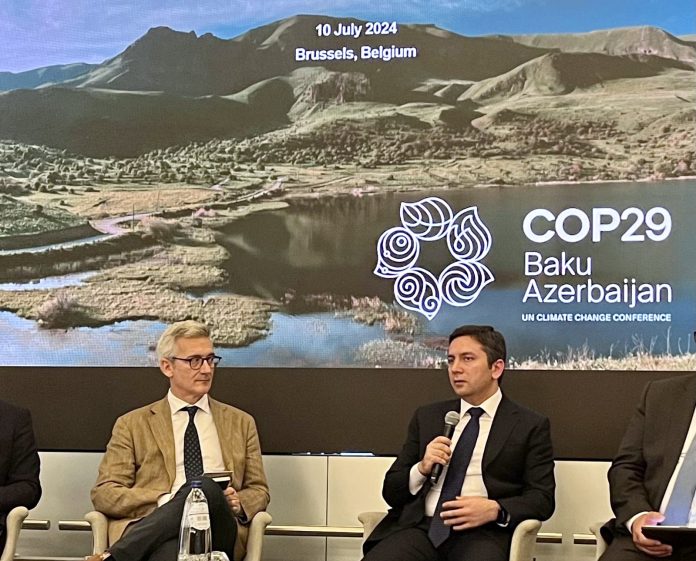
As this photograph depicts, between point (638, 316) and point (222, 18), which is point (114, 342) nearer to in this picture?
point (222, 18)

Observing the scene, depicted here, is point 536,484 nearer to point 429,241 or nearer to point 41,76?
point 429,241

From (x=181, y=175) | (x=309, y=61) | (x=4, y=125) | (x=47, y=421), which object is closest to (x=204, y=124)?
(x=181, y=175)

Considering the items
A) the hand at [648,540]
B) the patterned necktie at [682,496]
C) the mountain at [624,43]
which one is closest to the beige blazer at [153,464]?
the hand at [648,540]

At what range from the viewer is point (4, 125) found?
16.5ft

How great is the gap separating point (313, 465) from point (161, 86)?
1914 millimetres

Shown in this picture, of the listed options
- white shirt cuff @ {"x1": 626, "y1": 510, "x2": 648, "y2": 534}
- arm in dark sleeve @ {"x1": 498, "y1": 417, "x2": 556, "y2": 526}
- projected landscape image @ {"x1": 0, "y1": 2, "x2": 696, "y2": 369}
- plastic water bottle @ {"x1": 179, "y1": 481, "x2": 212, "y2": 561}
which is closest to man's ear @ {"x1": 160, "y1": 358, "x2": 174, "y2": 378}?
projected landscape image @ {"x1": 0, "y1": 2, "x2": 696, "y2": 369}

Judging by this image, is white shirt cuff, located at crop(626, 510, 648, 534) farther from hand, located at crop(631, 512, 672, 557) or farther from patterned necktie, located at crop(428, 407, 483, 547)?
patterned necktie, located at crop(428, 407, 483, 547)

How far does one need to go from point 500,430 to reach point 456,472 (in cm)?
24

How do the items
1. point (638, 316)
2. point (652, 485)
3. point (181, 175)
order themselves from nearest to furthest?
point (652, 485)
point (638, 316)
point (181, 175)

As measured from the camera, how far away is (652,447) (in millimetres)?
3875

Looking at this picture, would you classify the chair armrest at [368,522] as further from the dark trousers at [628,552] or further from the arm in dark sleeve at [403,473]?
the dark trousers at [628,552]

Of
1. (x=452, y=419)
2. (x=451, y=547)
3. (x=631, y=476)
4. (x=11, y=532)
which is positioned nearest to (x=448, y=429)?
(x=452, y=419)

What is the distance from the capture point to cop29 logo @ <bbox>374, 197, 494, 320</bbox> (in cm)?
472

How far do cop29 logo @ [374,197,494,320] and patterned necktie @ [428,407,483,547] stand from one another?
0.76m
